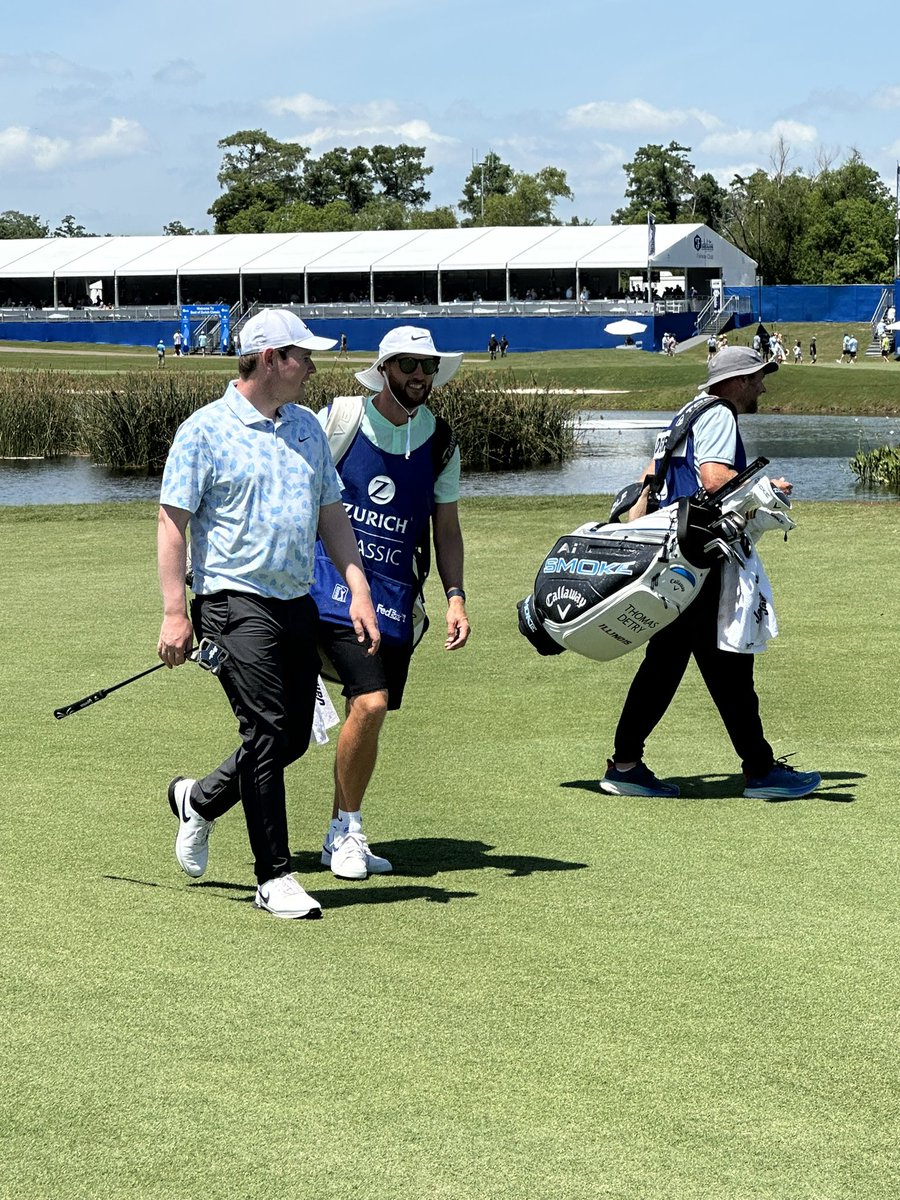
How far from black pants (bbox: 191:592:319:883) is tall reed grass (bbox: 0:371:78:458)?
Answer: 107 ft

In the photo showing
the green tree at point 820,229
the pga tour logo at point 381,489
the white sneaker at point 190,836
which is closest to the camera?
the white sneaker at point 190,836

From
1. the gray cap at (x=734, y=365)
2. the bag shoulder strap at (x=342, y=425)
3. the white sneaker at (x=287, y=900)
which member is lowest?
the white sneaker at (x=287, y=900)

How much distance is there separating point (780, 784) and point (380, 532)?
224 cm

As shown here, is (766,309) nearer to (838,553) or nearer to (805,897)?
(838,553)

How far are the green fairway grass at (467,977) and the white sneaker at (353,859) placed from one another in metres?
0.09

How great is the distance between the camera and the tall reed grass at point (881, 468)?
2647 centimetres

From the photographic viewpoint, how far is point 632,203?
15462 cm

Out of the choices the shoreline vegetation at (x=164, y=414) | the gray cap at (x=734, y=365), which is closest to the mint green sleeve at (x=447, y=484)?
the gray cap at (x=734, y=365)

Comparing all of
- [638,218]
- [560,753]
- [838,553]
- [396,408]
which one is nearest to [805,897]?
[396,408]

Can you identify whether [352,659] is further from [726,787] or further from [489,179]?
[489,179]

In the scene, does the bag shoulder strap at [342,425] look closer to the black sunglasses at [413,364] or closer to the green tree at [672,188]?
the black sunglasses at [413,364]

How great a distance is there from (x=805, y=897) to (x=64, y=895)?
95.3 inches

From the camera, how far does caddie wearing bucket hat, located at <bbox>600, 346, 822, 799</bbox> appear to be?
7.06 metres

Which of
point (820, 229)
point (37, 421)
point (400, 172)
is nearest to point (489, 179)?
point (400, 172)
